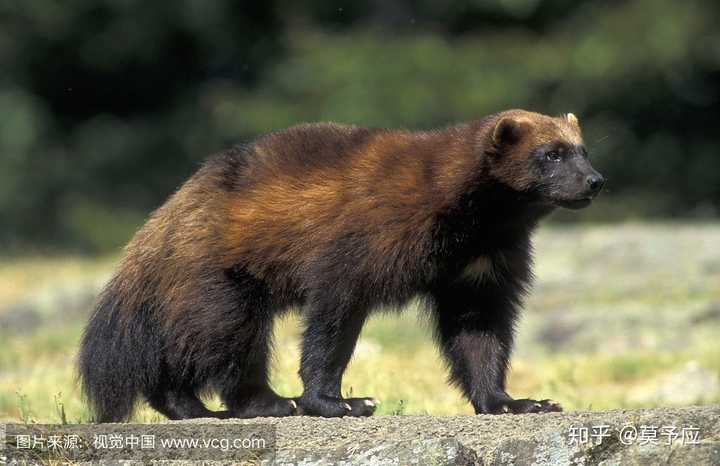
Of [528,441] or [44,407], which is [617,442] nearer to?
[528,441]

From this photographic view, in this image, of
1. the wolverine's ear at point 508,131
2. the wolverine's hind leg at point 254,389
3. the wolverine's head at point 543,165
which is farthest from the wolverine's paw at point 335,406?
the wolverine's ear at point 508,131

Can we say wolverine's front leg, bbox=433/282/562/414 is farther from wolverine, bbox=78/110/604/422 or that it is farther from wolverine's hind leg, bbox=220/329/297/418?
wolverine's hind leg, bbox=220/329/297/418

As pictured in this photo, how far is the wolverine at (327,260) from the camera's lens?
612 centimetres

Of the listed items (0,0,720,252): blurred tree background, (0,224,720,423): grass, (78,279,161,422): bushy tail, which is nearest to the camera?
(78,279,161,422): bushy tail

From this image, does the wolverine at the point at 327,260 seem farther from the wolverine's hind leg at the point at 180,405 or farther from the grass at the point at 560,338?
the grass at the point at 560,338

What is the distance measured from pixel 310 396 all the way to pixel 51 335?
19.8 feet

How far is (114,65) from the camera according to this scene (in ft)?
76.6

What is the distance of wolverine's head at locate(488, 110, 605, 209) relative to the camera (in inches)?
250

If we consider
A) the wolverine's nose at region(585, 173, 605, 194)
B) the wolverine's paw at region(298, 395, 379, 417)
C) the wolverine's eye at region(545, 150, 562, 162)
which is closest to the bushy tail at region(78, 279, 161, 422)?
the wolverine's paw at region(298, 395, 379, 417)

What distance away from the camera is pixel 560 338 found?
11281mm

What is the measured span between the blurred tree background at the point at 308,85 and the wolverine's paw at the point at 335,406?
43.7 ft

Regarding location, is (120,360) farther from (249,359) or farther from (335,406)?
(335,406)

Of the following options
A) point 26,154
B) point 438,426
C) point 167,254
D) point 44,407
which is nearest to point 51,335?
point 44,407

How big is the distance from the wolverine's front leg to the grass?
265 millimetres
